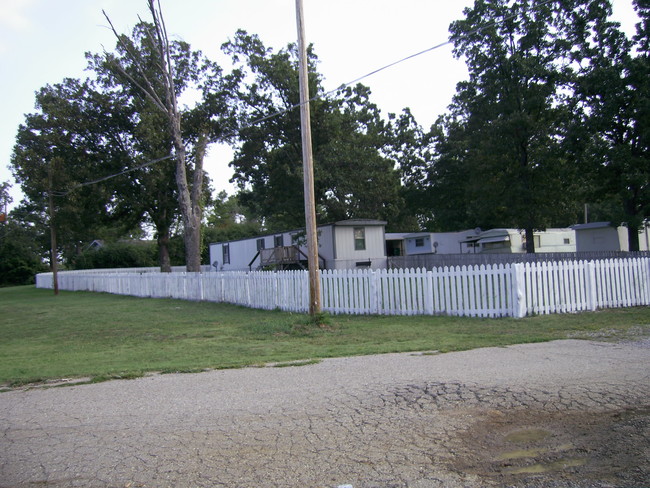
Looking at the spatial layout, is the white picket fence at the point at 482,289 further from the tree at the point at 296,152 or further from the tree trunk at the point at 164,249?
the tree trunk at the point at 164,249

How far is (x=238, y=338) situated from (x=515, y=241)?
30.1 meters

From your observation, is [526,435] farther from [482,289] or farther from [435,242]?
[435,242]

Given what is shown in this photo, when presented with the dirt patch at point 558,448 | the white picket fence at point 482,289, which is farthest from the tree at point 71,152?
the dirt patch at point 558,448

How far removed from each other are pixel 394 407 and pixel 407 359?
2352 millimetres

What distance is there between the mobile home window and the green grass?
17307 millimetres

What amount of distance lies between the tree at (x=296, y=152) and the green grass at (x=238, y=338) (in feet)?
65.1

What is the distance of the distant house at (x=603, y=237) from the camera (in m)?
31.1

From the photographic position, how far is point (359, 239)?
106 ft

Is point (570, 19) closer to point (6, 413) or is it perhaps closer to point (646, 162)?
Result: point (646, 162)

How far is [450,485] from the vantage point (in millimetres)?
3805

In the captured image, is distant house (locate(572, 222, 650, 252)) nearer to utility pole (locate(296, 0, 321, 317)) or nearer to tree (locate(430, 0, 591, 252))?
tree (locate(430, 0, 591, 252))

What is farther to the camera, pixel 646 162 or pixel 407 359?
pixel 646 162

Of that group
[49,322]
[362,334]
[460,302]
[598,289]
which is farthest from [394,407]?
[49,322]

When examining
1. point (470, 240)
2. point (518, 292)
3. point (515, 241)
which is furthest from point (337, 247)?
point (518, 292)
